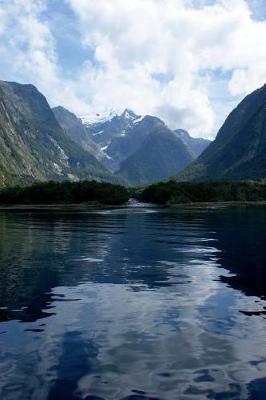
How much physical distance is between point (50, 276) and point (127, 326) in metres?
17.1

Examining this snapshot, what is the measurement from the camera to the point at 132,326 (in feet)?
97.3

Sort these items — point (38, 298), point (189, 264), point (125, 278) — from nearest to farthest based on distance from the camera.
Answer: point (38, 298)
point (125, 278)
point (189, 264)

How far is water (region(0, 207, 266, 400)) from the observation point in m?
21.0

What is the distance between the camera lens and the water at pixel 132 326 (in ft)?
68.9

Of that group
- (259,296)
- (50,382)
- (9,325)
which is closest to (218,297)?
(259,296)

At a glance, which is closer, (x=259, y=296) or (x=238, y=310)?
(x=238, y=310)

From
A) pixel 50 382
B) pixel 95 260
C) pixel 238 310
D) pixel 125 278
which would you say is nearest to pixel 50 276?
pixel 125 278

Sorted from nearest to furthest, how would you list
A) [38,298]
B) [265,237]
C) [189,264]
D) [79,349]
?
[79,349]
[38,298]
[189,264]
[265,237]

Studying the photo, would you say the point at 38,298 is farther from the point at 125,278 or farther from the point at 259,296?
the point at 259,296

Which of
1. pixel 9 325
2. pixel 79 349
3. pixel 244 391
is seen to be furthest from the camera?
pixel 9 325

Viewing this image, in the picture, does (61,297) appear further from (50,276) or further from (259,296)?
(259,296)

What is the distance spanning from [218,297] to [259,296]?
119 inches

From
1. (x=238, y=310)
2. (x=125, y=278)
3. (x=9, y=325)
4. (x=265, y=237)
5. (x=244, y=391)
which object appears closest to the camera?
(x=244, y=391)

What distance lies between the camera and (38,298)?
36.6 metres
